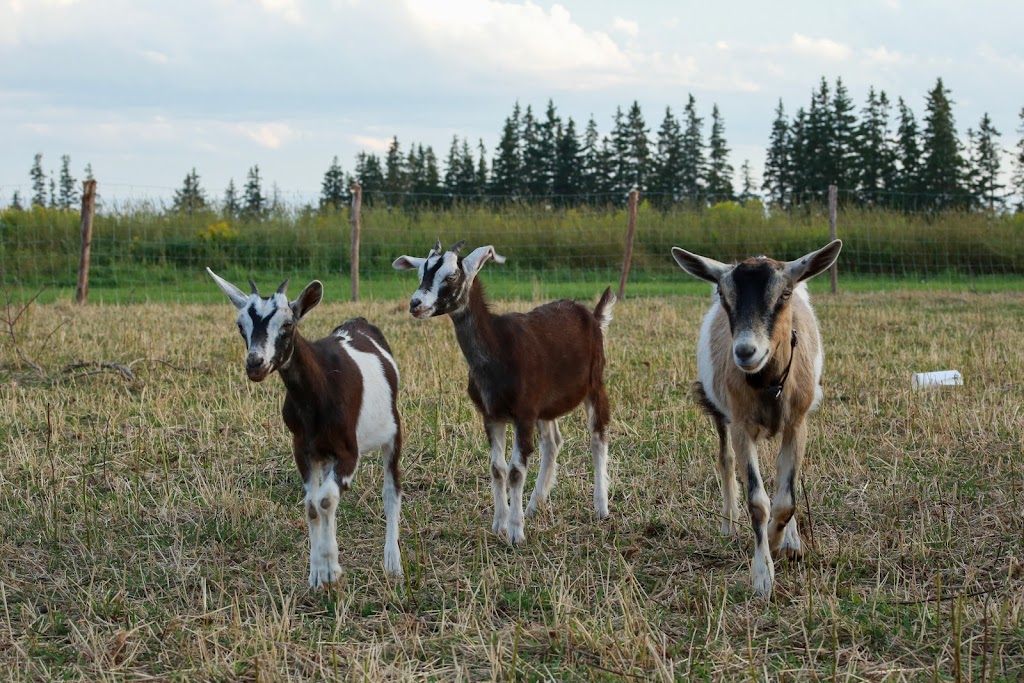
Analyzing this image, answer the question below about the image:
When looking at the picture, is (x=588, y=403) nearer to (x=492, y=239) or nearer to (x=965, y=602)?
(x=965, y=602)

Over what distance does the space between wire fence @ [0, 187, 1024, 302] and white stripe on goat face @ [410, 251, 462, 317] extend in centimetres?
1411

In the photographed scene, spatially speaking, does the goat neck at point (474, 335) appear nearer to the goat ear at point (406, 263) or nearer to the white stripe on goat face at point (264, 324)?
the goat ear at point (406, 263)

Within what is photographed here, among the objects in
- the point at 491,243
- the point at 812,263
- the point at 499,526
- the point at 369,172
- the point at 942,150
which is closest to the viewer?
the point at 812,263

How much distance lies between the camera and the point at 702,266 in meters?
5.30

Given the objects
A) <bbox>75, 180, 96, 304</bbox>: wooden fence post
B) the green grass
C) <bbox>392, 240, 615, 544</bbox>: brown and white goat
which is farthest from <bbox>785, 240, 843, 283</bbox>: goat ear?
<bbox>75, 180, 96, 304</bbox>: wooden fence post

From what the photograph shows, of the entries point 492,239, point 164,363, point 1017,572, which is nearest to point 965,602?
point 1017,572

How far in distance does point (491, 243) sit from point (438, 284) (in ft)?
64.7

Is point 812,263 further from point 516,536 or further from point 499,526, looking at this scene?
point 499,526

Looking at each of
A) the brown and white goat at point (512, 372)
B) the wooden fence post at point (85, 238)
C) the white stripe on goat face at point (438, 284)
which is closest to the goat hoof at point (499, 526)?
the brown and white goat at point (512, 372)

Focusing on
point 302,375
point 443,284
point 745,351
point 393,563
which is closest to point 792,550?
point 745,351

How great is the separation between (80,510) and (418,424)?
2.74 m

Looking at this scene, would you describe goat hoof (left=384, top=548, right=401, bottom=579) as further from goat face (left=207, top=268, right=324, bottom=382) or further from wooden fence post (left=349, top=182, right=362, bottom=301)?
wooden fence post (left=349, top=182, right=362, bottom=301)

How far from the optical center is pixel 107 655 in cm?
427

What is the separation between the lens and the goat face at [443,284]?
5.89m
